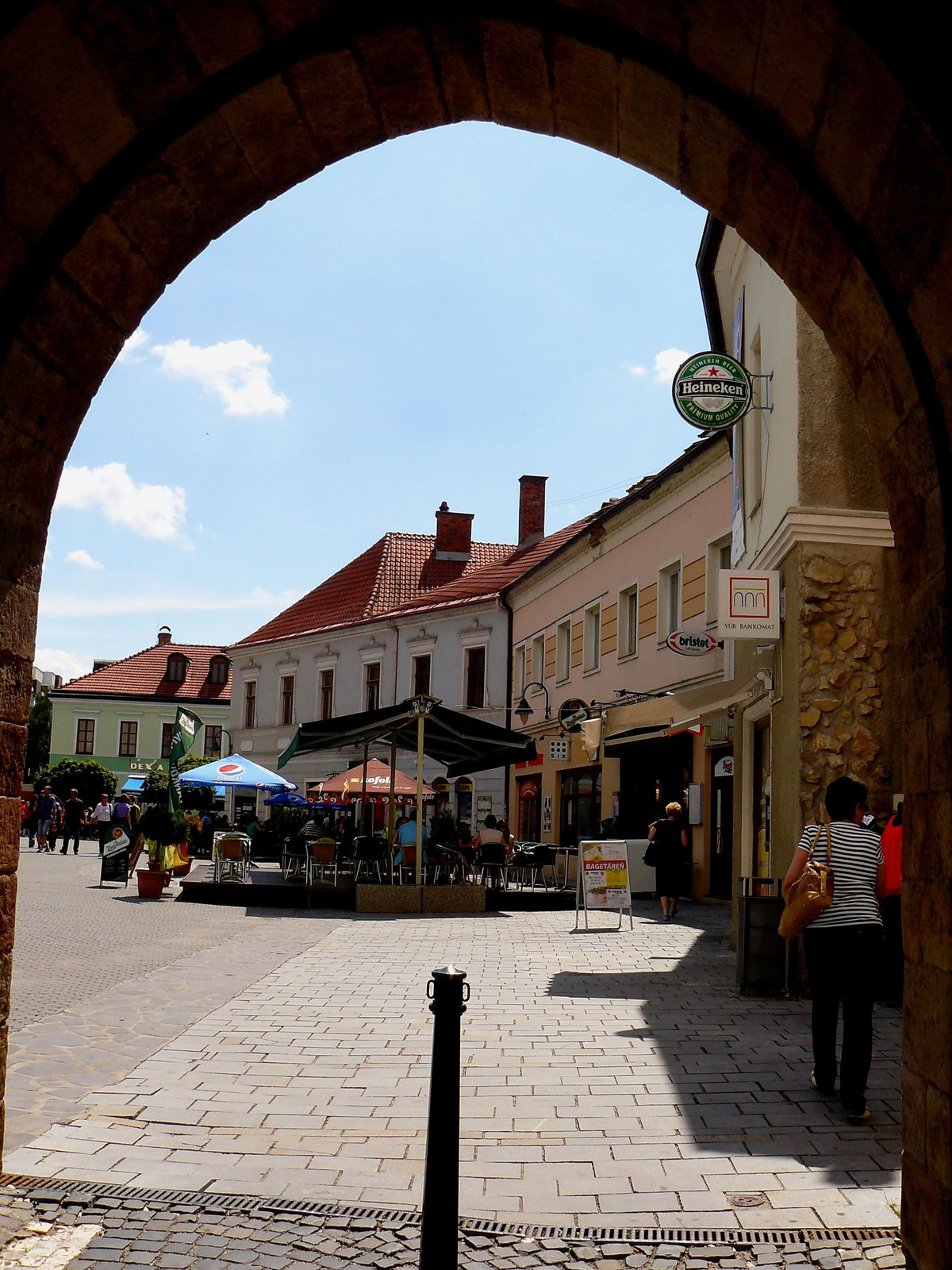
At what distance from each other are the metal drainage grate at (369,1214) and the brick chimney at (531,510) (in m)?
33.0

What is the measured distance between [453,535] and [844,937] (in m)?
35.5

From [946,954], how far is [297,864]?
63.3 feet

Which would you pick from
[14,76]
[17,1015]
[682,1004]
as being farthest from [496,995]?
[14,76]

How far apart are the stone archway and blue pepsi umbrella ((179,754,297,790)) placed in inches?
717

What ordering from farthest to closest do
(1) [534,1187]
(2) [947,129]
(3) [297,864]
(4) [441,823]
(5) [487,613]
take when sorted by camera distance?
(5) [487,613] → (4) [441,823] → (3) [297,864] → (1) [534,1187] → (2) [947,129]

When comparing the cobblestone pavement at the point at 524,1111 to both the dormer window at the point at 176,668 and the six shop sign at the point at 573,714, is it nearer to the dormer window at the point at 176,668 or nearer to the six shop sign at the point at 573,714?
the six shop sign at the point at 573,714

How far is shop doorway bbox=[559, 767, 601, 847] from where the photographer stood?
25.3 m

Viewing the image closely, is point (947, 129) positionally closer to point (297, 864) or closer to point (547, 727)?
point (297, 864)

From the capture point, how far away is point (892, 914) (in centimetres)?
917

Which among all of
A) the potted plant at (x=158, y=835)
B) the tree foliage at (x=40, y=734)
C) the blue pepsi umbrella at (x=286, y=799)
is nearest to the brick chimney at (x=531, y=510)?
the blue pepsi umbrella at (x=286, y=799)

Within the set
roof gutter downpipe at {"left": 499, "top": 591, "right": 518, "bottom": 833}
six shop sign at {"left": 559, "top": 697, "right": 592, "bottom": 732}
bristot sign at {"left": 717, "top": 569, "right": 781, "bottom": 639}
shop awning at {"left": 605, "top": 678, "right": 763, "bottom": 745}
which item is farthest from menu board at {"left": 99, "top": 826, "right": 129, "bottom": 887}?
roof gutter downpipe at {"left": 499, "top": 591, "right": 518, "bottom": 833}

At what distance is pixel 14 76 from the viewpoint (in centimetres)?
333

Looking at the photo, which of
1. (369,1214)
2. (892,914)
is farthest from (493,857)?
(369,1214)

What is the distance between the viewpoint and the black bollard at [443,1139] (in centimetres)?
333
